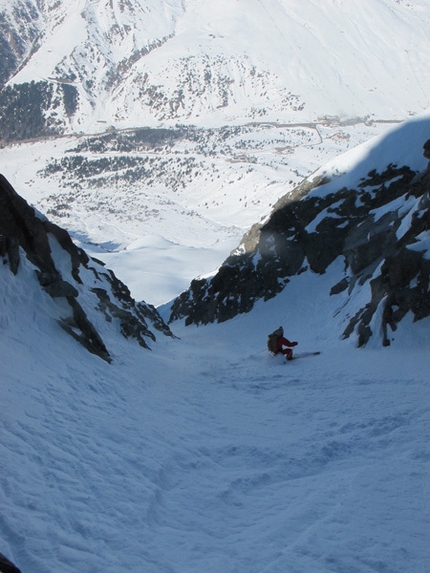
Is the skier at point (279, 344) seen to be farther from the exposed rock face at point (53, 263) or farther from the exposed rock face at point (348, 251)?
the exposed rock face at point (53, 263)

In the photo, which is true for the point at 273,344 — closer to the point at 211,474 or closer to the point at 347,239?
the point at 211,474

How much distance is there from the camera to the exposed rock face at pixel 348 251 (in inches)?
533

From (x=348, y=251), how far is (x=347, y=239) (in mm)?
2080

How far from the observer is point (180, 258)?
68.9 m

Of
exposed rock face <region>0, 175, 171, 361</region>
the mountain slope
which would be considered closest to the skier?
the mountain slope

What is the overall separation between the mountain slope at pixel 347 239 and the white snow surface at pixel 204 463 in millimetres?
4621

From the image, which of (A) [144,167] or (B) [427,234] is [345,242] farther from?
(A) [144,167]

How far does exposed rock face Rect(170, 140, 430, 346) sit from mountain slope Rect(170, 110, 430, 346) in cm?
5

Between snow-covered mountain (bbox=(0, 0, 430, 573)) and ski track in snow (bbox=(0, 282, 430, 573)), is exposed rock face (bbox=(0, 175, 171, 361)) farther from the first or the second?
ski track in snow (bbox=(0, 282, 430, 573))

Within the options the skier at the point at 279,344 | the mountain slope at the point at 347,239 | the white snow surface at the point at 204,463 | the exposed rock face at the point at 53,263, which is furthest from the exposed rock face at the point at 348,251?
the exposed rock face at the point at 53,263

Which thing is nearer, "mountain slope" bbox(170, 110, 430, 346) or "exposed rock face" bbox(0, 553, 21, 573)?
"exposed rock face" bbox(0, 553, 21, 573)

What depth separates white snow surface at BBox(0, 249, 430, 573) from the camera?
400 cm

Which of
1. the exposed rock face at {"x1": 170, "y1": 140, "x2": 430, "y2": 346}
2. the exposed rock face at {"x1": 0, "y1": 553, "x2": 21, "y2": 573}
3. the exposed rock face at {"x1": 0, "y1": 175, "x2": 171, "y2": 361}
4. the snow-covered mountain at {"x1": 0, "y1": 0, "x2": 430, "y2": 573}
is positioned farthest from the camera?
the exposed rock face at {"x1": 170, "y1": 140, "x2": 430, "y2": 346}

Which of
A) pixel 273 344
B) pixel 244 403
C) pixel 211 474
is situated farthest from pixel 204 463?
pixel 273 344
